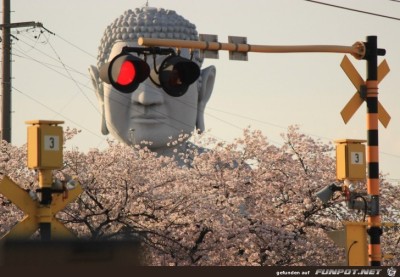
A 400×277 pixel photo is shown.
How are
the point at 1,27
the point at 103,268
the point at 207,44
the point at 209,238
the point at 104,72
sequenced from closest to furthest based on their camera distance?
the point at 103,268
the point at 104,72
the point at 207,44
the point at 209,238
the point at 1,27

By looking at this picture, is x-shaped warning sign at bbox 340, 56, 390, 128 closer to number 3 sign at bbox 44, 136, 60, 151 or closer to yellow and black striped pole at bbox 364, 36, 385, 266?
yellow and black striped pole at bbox 364, 36, 385, 266

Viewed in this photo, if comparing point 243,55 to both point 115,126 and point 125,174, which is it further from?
point 115,126

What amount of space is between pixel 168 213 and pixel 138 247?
23047mm

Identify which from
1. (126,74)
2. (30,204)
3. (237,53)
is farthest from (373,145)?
(30,204)

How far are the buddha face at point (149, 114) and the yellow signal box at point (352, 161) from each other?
26.5 metres

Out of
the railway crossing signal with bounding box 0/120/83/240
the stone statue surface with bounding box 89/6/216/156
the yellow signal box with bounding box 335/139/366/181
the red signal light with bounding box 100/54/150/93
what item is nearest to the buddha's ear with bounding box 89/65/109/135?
the stone statue surface with bounding box 89/6/216/156

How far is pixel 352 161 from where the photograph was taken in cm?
2398

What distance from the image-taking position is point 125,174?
38062 millimetres

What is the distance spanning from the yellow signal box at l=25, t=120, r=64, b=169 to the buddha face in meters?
29.7

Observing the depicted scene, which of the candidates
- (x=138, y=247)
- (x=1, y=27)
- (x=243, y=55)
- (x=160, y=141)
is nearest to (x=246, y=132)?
(x=160, y=141)

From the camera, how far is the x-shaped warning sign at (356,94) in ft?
76.4

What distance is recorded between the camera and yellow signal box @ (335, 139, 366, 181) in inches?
942

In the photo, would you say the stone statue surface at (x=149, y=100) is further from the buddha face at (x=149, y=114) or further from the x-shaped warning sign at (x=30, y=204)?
the x-shaped warning sign at (x=30, y=204)

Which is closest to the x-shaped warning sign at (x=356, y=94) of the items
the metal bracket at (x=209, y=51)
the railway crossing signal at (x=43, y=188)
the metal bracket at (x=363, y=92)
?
the metal bracket at (x=363, y=92)
